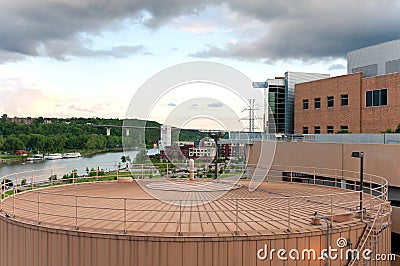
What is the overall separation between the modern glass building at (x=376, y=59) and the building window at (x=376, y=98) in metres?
4.25

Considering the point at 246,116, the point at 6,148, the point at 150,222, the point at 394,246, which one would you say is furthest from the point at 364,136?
the point at 6,148

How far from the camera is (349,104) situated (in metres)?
35.2

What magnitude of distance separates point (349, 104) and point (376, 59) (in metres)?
6.31

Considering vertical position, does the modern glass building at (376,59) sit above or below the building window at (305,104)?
above

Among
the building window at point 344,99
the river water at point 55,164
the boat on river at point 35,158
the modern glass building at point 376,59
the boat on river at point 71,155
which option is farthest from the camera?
the boat on river at point 71,155

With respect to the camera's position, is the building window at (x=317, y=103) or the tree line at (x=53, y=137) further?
the tree line at (x=53, y=137)

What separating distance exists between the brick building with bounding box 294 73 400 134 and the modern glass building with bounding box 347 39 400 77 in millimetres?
3749

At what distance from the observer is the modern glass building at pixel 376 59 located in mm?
35656

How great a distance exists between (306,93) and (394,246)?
25.9 meters

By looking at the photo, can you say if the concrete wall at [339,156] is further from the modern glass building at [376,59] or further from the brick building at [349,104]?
the modern glass building at [376,59]

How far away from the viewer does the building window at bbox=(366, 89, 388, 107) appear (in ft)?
105

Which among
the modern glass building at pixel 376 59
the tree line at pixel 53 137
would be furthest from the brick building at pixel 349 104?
the tree line at pixel 53 137

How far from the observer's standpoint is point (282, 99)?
46.2 meters

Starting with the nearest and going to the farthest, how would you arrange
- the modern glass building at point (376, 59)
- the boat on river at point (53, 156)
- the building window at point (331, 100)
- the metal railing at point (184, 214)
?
the metal railing at point (184, 214)
the modern glass building at point (376, 59)
the building window at point (331, 100)
the boat on river at point (53, 156)
